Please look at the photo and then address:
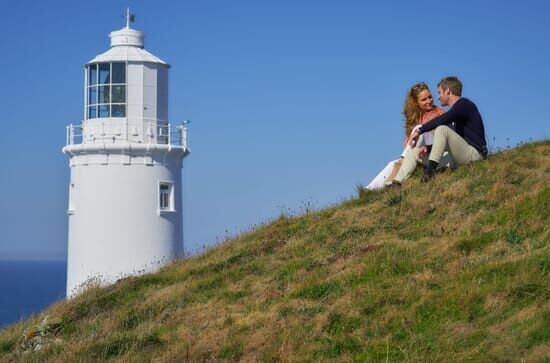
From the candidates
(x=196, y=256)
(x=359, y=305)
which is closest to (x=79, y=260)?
(x=196, y=256)

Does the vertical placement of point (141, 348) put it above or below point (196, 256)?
below

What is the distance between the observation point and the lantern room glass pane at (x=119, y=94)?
89.9 feet

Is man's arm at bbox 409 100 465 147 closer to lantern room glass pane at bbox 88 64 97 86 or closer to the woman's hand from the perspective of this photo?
the woman's hand

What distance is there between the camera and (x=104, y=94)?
2756 centimetres

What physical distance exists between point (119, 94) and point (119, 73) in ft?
1.99

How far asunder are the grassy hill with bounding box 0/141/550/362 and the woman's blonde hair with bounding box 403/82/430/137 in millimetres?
1303

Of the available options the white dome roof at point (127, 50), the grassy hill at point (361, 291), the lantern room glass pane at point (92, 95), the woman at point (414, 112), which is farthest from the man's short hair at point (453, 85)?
the lantern room glass pane at point (92, 95)

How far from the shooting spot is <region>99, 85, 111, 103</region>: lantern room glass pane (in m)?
27.5

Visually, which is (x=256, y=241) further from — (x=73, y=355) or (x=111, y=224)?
(x=111, y=224)

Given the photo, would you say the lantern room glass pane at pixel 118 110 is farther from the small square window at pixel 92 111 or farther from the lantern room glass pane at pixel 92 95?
the lantern room glass pane at pixel 92 95

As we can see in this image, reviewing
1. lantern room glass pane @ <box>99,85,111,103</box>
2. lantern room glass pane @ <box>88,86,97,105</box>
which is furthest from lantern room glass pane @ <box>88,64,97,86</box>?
lantern room glass pane @ <box>99,85,111,103</box>

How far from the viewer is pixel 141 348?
11430mm

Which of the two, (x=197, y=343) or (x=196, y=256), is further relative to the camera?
(x=196, y=256)

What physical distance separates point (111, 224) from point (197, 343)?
1572 cm
